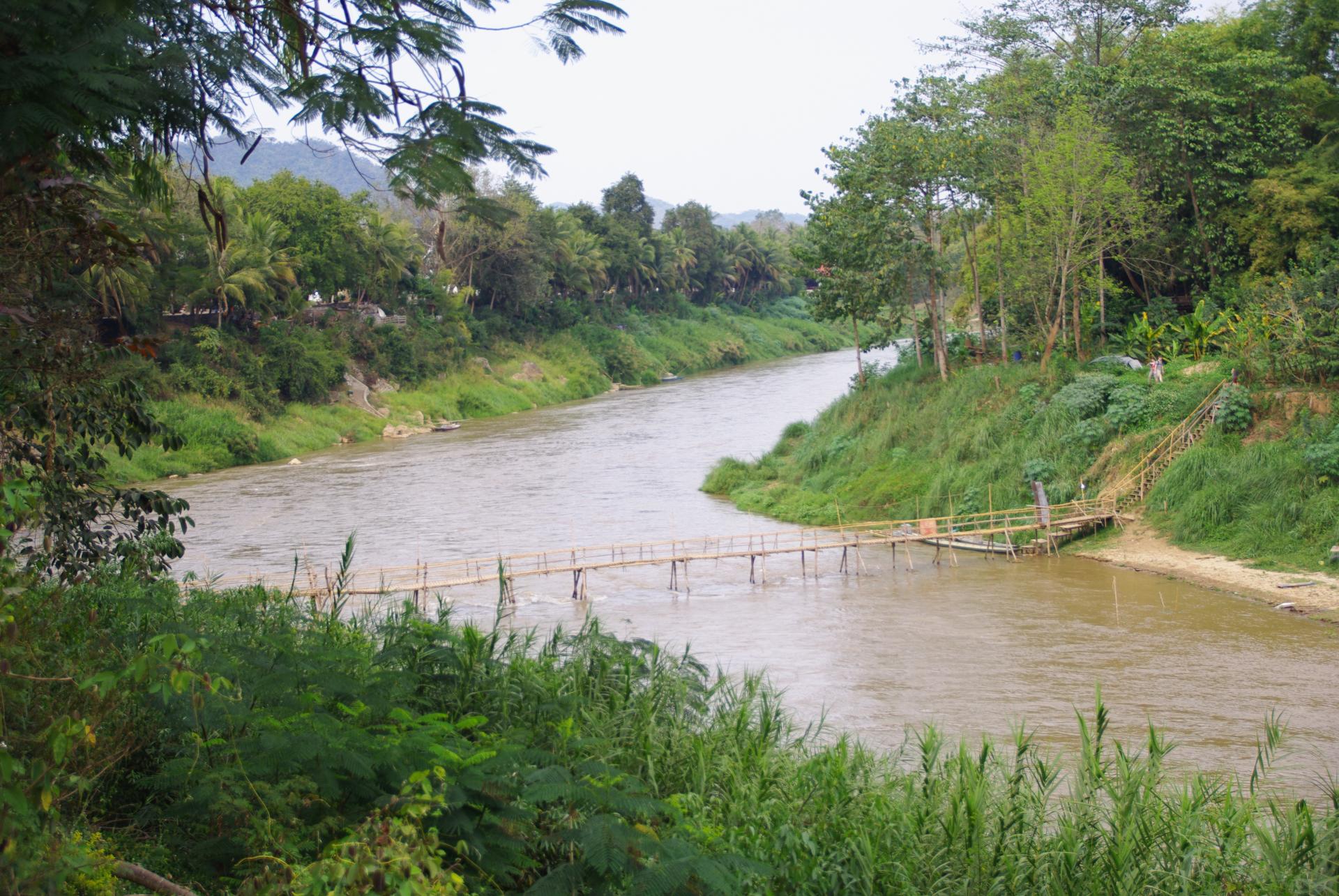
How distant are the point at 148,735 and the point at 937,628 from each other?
13.4 meters

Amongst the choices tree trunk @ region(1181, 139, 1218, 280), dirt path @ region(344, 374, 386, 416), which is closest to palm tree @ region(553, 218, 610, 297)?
dirt path @ region(344, 374, 386, 416)

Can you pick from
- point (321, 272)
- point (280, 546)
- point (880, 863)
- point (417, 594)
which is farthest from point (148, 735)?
point (321, 272)

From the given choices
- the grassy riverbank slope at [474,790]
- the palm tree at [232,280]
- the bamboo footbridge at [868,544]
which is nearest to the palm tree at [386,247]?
the palm tree at [232,280]

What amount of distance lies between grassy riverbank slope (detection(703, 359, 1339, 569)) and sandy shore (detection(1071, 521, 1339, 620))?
370 millimetres

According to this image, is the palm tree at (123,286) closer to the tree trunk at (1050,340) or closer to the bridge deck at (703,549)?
the bridge deck at (703,549)

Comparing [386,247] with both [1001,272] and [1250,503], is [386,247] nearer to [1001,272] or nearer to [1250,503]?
[1001,272]

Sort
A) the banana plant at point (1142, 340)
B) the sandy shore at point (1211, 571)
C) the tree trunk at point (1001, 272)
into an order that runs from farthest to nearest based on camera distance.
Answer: the tree trunk at point (1001, 272) < the banana plant at point (1142, 340) < the sandy shore at point (1211, 571)

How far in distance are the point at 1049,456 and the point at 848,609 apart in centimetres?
811

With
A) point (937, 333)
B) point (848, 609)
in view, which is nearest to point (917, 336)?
point (937, 333)

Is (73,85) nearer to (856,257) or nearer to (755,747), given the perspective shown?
(755,747)

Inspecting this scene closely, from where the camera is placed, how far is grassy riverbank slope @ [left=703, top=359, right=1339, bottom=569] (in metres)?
19.3

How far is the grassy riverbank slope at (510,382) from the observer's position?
34531mm

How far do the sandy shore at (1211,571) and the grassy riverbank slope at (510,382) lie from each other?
1858cm

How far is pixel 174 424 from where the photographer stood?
3294 cm
